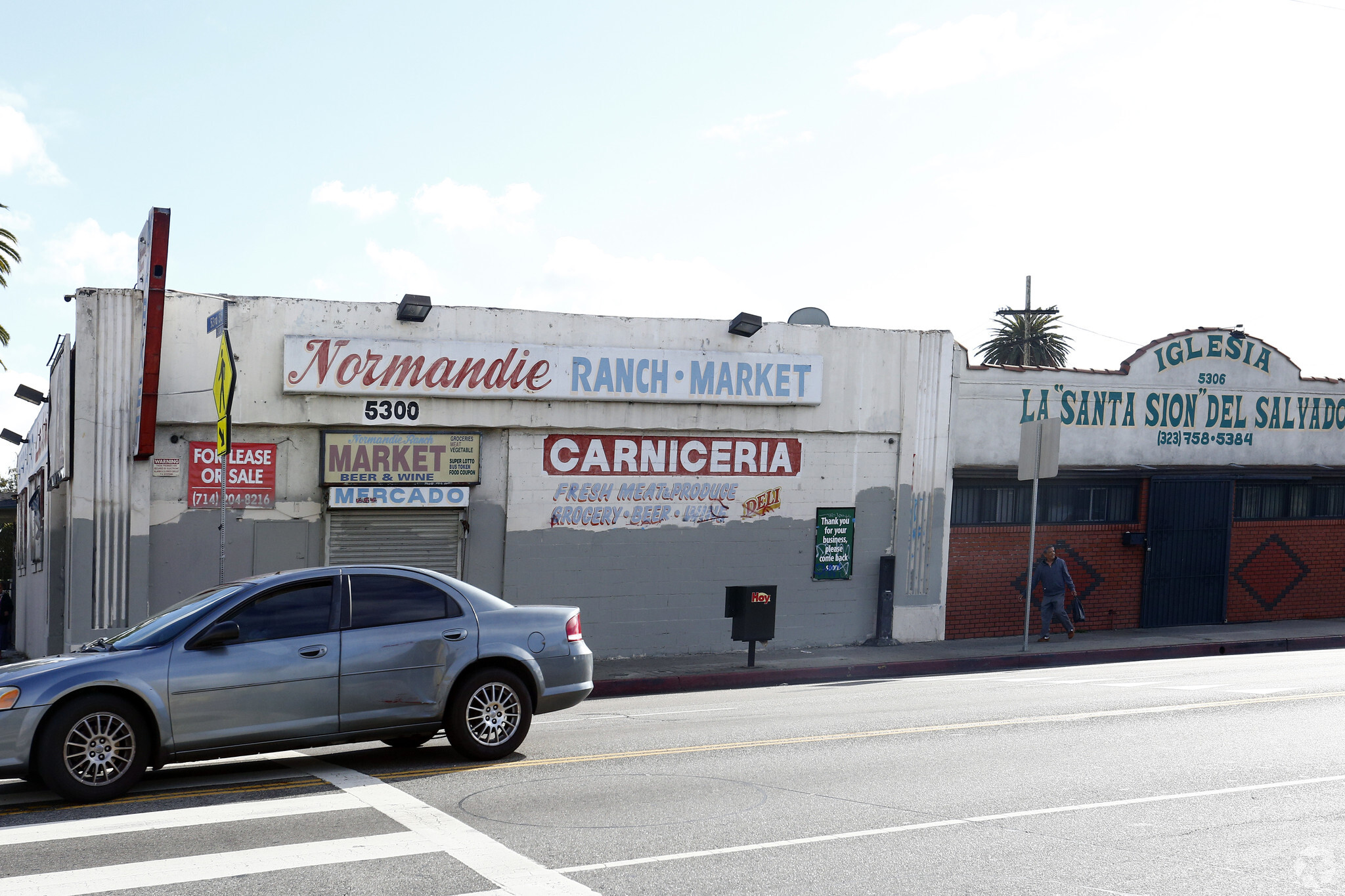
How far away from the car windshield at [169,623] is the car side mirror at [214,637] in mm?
157

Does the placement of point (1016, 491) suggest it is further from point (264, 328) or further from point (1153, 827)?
point (1153, 827)

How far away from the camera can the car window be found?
8656mm

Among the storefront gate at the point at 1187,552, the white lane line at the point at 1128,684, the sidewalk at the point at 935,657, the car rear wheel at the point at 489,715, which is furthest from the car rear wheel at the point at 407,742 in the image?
the storefront gate at the point at 1187,552

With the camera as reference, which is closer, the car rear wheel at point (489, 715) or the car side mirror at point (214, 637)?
the car side mirror at point (214, 637)

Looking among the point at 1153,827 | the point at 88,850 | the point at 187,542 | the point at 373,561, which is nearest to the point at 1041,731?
the point at 1153,827

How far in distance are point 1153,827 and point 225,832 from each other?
5328mm

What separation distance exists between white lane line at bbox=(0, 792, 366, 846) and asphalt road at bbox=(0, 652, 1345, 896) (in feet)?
0.08

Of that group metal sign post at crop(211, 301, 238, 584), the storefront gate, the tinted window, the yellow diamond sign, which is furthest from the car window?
the storefront gate

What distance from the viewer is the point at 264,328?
15703mm

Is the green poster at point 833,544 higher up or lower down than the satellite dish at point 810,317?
lower down

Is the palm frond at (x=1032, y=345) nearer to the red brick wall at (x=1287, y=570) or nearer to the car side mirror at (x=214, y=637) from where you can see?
the red brick wall at (x=1287, y=570)

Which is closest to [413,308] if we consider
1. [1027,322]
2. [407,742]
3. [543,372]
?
[543,372]

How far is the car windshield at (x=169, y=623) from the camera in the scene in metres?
8.04

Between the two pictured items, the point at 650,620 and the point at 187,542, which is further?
the point at 650,620
